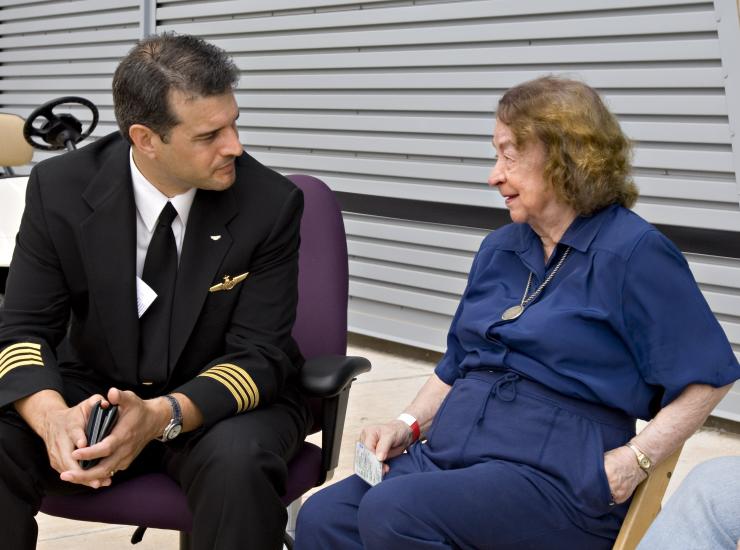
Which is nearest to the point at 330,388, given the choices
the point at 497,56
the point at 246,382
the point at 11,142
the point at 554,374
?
the point at 246,382

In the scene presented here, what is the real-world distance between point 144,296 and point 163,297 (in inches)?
1.7

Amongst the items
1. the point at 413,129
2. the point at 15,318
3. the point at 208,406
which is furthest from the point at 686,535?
the point at 413,129

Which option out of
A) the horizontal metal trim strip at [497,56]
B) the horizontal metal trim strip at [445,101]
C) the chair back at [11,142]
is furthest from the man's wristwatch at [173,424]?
the chair back at [11,142]

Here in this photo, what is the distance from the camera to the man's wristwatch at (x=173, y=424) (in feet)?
7.41

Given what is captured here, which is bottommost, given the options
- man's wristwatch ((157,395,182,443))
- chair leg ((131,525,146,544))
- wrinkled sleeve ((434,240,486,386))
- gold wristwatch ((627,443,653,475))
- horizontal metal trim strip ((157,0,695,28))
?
chair leg ((131,525,146,544))

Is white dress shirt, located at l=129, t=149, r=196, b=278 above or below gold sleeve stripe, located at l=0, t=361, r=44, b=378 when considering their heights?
above

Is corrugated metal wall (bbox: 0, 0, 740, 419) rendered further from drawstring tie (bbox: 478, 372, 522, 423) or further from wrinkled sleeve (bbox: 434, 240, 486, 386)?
drawstring tie (bbox: 478, 372, 522, 423)

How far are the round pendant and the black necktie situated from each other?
78 cm

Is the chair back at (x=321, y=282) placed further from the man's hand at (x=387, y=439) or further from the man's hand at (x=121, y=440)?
the man's hand at (x=121, y=440)

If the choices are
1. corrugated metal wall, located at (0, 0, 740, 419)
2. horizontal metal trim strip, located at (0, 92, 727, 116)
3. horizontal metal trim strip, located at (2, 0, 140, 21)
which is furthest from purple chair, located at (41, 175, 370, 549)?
horizontal metal trim strip, located at (2, 0, 140, 21)

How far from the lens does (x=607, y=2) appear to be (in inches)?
173

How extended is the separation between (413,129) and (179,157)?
302 centimetres

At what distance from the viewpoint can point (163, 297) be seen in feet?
8.13

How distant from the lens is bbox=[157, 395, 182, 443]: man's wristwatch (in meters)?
2.26
